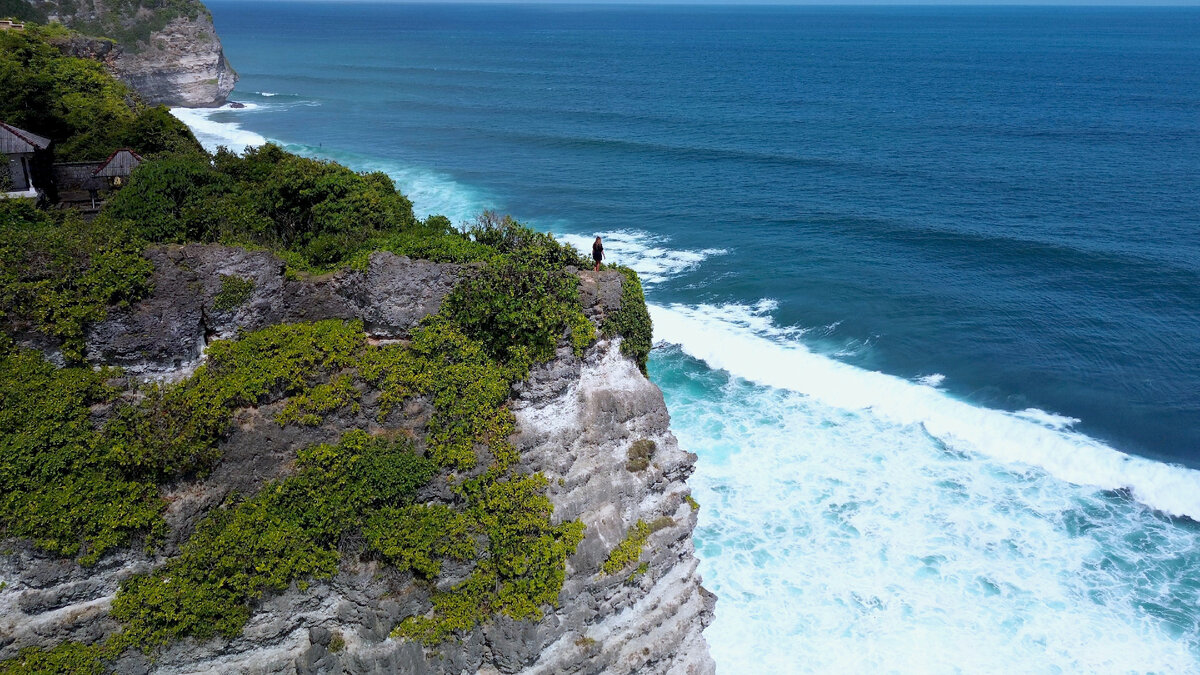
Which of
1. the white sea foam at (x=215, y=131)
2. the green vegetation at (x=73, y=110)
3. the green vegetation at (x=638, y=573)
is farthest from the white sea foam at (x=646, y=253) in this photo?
the white sea foam at (x=215, y=131)

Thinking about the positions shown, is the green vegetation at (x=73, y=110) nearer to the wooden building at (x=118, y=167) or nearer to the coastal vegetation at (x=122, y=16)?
the wooden building at (x=118, y=167)

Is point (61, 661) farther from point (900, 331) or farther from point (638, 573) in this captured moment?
point (900, 331)

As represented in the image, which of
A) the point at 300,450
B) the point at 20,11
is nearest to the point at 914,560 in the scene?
the point at 300,450

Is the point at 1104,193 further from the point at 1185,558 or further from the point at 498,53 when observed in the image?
the point at 498,53

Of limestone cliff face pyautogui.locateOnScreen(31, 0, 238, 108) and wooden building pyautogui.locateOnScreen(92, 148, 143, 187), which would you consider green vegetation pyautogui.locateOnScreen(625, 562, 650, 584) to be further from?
limestone cliff face pyautogui.locateOnScreen(31, 0, 238, 108)

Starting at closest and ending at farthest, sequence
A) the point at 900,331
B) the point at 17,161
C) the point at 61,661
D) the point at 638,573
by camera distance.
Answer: the point at 61,661, the point at 638,573, the point at 17,161, the point at 900,331

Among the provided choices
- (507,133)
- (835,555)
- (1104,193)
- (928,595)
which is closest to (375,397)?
(835,555)
